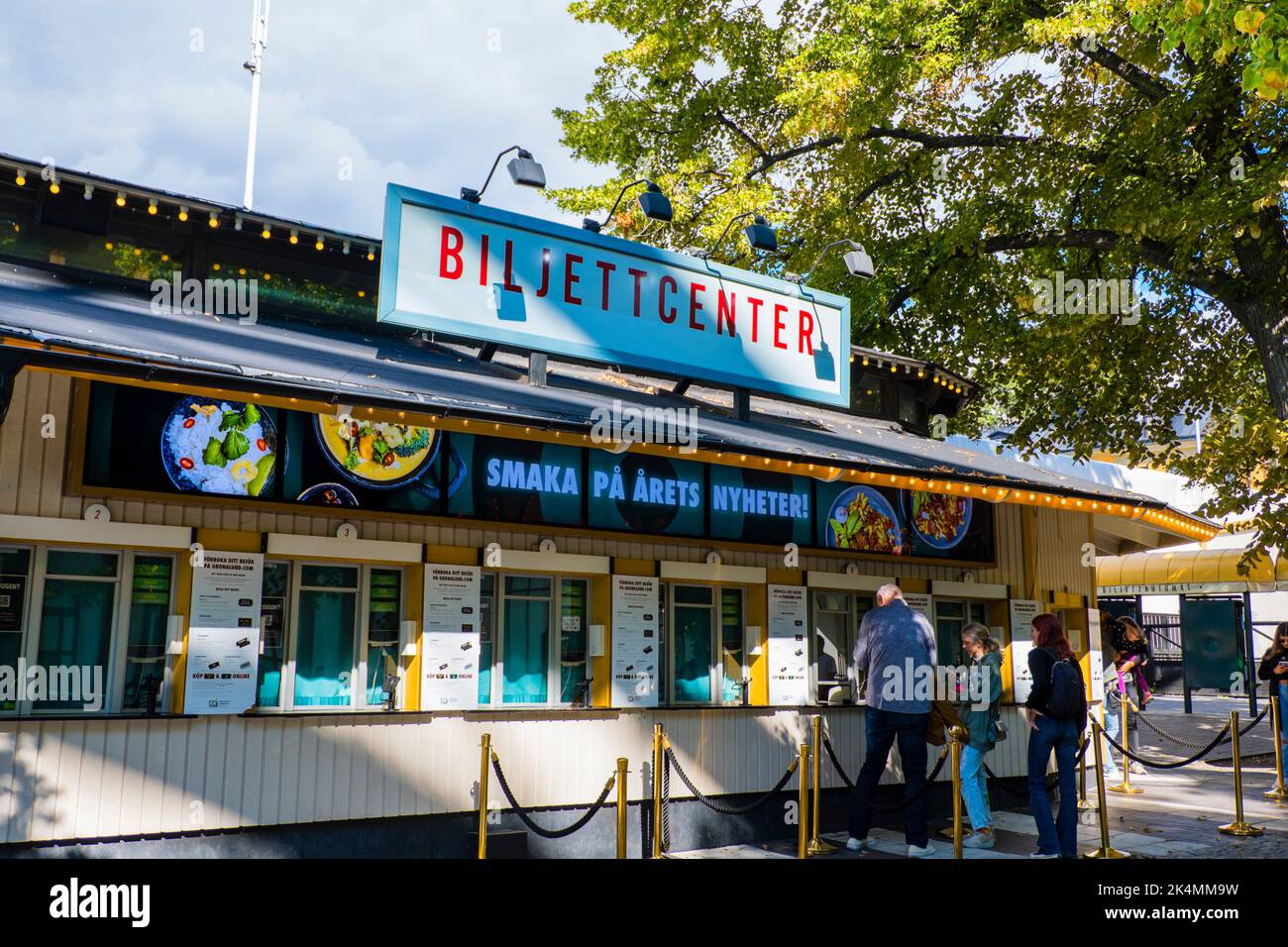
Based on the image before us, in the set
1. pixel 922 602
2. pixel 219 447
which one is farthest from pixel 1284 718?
pixel 219 447

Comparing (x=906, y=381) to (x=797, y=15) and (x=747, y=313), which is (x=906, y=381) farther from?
(x=797, y=15)

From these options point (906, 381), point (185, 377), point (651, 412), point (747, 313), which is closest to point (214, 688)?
point (185, 377)

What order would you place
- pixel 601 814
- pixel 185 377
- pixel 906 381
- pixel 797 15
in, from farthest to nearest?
pixel 797 15 → pixel 906 381 → pixel 601 814 → pixel 185 377

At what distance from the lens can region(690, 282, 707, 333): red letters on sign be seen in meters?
9.31

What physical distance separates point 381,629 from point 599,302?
10.0ft

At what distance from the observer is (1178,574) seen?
2375 cm

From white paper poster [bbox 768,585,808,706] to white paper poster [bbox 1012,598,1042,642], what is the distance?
3.19 metres

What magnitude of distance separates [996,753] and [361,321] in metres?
7.73

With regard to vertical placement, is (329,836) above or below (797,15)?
below

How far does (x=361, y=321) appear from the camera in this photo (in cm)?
958

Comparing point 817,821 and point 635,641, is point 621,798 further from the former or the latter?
point 817,821

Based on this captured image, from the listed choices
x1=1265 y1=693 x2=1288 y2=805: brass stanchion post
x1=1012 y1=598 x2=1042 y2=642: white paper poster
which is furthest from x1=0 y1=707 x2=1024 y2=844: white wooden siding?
x1=1265 y1=693 x2=1288 y2=805: brass stanchion post

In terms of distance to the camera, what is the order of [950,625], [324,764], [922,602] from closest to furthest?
[324,764], [922,602], [950,625]
